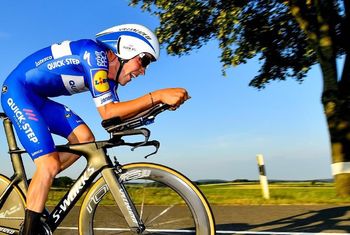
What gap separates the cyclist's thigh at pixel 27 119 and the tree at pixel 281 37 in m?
8.76

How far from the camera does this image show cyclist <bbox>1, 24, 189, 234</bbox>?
360cm

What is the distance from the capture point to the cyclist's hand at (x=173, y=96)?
338 centimetres

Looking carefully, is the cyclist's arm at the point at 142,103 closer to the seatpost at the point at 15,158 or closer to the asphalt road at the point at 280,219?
the seatpost at the point at 15,158

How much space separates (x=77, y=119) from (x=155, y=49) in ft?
3.28

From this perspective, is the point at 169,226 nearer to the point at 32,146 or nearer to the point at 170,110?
the point at 170,110

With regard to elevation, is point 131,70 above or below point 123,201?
above

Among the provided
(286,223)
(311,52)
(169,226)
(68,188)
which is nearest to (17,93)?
(68,188)

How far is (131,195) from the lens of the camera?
12.3ft

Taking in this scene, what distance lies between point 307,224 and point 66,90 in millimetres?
3634

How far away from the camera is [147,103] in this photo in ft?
11.5

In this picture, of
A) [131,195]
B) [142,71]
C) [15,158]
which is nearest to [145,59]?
[142,71]

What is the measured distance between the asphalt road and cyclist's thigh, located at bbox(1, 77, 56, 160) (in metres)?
2.30

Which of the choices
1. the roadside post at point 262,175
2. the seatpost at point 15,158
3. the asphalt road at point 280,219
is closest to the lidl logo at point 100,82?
the seatpost at point 15,158

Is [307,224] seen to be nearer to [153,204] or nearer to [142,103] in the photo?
[153,204]
